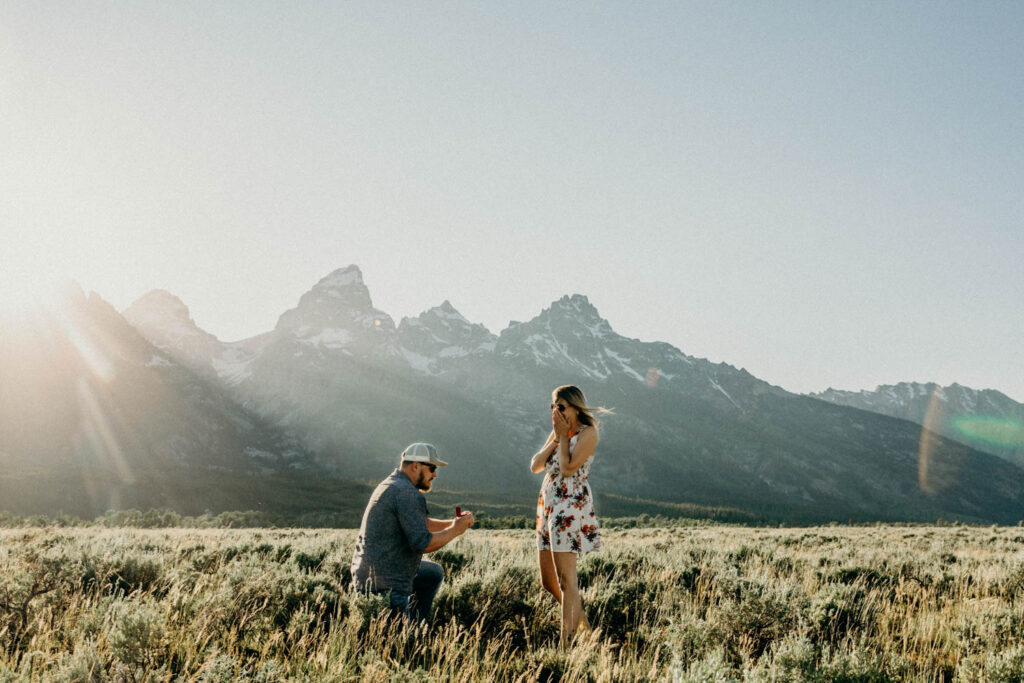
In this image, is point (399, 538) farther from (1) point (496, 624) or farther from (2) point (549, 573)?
(2) point (549, 573)

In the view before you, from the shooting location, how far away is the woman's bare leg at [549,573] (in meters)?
5.27

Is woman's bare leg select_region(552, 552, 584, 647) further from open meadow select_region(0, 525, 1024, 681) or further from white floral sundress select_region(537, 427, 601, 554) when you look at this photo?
open meadow select_region(0, 525, 1024, 681)

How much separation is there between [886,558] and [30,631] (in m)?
12.1

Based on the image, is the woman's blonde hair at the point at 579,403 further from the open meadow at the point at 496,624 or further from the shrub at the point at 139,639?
the shrub at the point at 139,639

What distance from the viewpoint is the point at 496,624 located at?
206 inches

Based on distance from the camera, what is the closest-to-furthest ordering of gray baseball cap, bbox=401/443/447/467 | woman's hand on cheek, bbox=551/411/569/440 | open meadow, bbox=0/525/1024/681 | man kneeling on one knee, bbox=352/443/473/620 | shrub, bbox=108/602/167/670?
shrub, bbox=108/602/167/670, open meadow, bbox=0/525/1024/681, man kneeling on one knee, bbox=352/443/473/620, gray baseball cap, bbox=401/443/447/467, woman's hand on cheek, bbox=551/411/569/440

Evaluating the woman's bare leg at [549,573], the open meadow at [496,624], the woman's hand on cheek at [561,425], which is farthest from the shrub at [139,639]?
the woman's hand on cheek at [561,425]

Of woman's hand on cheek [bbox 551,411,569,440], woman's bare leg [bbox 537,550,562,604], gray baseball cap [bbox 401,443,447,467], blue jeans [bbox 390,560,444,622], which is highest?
woman's hand on cheek [bbox 551,411,569,440]

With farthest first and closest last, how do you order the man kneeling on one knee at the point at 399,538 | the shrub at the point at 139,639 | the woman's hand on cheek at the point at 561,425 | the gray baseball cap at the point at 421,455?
the woman's hand on cheek at the point at 561,425 < the gray baseball cap at the point at 421,455 < the man kneeling on one knee at the point at 399,538 < the shrub at the point at 139,639

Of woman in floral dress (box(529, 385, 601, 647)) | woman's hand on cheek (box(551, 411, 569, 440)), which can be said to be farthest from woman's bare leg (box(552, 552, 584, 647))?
woman's hand on cheek (box(551, 411, 569, 440))

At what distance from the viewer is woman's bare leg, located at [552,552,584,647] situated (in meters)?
4.78

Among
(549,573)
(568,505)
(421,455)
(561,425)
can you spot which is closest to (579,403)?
(561,425)

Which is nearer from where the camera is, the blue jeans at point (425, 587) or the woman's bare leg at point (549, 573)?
the blue jeans at point (425, 587)

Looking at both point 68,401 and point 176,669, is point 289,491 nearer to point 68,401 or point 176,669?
point 68,401
